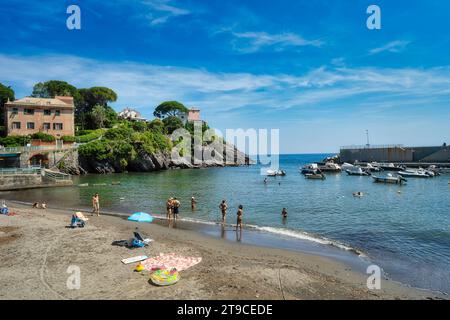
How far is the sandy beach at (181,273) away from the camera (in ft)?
35.7

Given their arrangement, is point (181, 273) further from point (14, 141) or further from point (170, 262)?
point (14, 141)

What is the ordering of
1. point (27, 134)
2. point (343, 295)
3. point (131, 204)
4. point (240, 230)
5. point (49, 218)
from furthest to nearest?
point (27, 134) < point (131, 204) < point (49, 218) < point (240, 230) < point (343, 295)

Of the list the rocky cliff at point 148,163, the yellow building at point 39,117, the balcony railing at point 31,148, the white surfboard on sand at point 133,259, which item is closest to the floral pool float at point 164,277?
the white surfboard on sand at point 133,259

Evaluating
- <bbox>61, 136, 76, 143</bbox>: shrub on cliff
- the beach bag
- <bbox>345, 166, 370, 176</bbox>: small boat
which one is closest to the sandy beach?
the beach bag

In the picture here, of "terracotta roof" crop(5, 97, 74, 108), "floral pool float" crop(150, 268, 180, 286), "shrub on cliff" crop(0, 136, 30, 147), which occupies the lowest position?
"floral pool float" crop(150, 268, 180, 286)

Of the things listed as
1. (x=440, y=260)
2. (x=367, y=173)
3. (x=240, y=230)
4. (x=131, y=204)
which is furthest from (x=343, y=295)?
(x=367, y=173)

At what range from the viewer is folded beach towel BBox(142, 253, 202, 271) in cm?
1328

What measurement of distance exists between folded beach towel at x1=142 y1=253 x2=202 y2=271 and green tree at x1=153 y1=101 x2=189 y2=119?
405ft

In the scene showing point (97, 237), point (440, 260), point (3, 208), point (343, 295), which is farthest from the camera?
point (3, 208)

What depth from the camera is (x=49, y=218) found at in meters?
24.4

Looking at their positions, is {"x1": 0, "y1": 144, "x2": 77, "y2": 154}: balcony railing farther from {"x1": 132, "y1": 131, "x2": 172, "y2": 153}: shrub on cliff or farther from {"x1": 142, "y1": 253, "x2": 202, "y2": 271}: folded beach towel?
{"x1": 142, "y1": 253, "x2": 202, "y2": 271}: folded beach towel

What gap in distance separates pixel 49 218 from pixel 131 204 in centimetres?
1069

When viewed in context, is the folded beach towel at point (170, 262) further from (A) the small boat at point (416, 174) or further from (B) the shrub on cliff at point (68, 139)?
(A) the small boat at point (416, 174)
